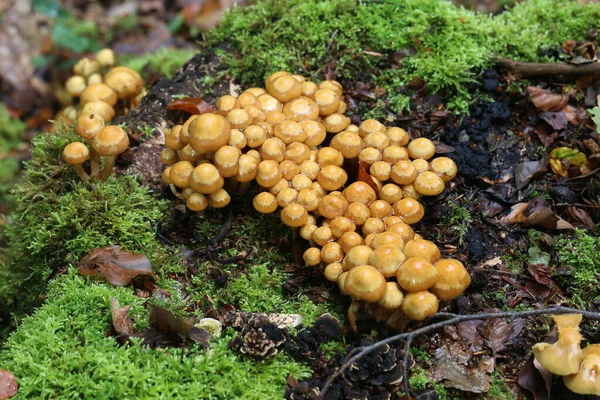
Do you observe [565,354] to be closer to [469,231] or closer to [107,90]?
[469,231]

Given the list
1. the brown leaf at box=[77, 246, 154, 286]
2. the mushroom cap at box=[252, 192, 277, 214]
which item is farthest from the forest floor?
the mushroom cap at box=[252, 192, 277, 214]

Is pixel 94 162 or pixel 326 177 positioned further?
pixel 94 162

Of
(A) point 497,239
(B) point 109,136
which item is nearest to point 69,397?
(B) point 109,136

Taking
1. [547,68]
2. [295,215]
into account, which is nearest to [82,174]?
[295,215]

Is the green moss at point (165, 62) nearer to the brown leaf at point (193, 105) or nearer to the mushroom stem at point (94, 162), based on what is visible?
the brown leaf at point (193, 105)

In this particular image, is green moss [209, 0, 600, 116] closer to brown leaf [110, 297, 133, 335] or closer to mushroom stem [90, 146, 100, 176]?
mushroom stem [90, 146, 100, 176]

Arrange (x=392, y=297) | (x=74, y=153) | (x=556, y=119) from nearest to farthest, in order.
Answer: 1. (x=392, y=297)
2. (x=74, y=153)
3. (x=556, y=119)
